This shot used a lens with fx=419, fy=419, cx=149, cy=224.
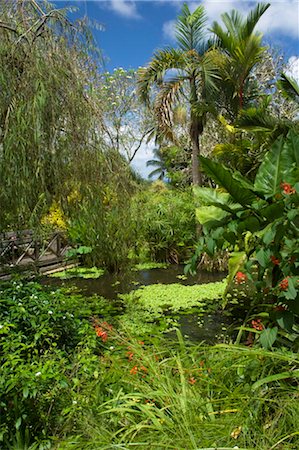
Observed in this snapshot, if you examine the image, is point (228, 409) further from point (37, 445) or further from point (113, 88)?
point (113, 88)

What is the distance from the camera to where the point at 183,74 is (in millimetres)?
9656

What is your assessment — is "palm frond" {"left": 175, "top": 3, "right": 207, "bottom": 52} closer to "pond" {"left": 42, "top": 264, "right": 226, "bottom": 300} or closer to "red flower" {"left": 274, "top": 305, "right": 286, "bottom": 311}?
"pond" {"left": 42, "top": 264, "right": 226, "bottom": 300}

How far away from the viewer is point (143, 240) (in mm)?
10023

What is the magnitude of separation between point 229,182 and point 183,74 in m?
7.87

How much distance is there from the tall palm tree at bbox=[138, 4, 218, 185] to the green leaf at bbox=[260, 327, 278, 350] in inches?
302

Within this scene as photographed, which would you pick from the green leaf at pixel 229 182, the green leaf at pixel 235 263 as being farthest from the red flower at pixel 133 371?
the green leaf at pixel 235 263

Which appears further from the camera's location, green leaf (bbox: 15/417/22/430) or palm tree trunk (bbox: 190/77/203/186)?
palm tree trunk (bbox: 190/77/203/186)

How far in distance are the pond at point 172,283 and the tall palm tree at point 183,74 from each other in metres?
2.56

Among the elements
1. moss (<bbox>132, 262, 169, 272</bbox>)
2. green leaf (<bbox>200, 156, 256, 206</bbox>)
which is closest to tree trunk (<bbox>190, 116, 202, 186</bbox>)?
moss (<bbox>132, 262, 169, 272</bbox>)

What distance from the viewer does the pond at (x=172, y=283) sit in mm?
5093

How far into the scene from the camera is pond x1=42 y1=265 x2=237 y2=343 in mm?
5093

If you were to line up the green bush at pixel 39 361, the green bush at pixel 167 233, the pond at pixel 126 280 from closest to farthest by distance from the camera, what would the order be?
the green bush at pixel 39 361 → the pond at pixel 126 280 → the green bush at pixel 167 233

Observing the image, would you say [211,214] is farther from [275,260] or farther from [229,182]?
[275,260]

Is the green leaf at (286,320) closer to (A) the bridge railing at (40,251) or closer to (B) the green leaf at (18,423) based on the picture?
(B) the green leaf at (18,423)
